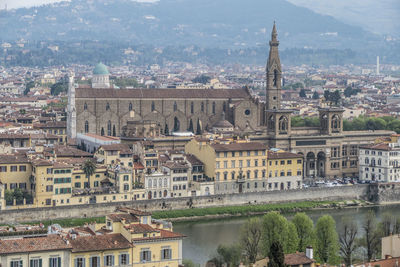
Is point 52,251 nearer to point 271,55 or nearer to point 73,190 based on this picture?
point 73,190

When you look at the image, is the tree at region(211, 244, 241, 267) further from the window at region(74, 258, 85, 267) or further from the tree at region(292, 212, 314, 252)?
the window at region(74, 258, 85, 267)

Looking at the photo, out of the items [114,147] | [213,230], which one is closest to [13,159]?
[114,147]

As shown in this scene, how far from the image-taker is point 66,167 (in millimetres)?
45312

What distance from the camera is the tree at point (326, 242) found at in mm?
32750

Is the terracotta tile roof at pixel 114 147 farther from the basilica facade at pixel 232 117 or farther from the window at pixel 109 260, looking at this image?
the window at pixel 109 260

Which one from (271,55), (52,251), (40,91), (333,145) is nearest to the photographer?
(52,251)

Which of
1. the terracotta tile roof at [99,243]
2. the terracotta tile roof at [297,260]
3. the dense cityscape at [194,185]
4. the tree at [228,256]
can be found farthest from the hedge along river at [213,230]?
the terracotta tile roof at [99,243]

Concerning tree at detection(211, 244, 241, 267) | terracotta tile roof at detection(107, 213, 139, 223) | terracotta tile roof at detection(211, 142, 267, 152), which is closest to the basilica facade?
terracotta tile roof at detection(211, 142, 267, 152)

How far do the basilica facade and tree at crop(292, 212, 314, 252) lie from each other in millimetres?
24712

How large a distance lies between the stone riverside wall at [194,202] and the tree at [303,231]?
501 inches

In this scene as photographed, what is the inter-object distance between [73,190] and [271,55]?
2481cm

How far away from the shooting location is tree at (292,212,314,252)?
33.3m

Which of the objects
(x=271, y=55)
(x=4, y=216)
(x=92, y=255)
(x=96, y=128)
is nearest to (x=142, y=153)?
(x=4, y=216)

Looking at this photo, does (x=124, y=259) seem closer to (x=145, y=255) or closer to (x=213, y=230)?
(x=145, y=255)
